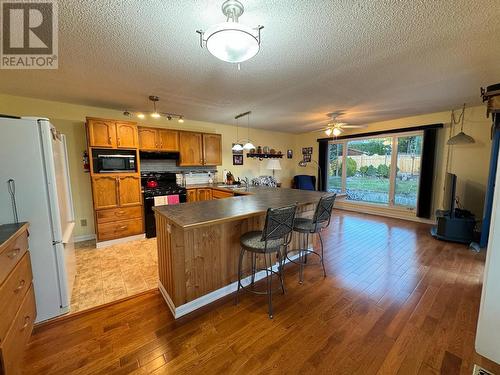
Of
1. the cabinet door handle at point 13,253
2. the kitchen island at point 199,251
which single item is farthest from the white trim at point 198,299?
the cabinet door handle at point 13,253

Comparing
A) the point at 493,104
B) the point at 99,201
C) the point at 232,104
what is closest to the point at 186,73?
the point at 232,104

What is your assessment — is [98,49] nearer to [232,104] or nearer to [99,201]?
[232,104]

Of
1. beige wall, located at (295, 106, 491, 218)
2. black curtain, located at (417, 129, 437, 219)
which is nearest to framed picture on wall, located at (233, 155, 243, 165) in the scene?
beige wall, located at (295, 106, 491, 218)

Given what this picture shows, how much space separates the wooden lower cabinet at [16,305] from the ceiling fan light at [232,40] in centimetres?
172

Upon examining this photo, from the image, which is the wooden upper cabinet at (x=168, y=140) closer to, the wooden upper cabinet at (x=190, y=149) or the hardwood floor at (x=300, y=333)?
the wooden upper cabinet at (x=190, y=149)

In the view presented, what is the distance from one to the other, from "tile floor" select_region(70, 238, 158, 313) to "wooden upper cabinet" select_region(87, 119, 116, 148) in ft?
5.71

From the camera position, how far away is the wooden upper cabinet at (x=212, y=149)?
15.5ft

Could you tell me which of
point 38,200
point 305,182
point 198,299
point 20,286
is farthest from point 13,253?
point 305,182

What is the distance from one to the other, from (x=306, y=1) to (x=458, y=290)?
10.2 feet

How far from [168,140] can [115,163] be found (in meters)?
1.09

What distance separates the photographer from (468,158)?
13.1ft

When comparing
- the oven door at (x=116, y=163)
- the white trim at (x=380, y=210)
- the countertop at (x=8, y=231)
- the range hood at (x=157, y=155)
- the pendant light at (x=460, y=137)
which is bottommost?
the white trim at (x=380, y=210)

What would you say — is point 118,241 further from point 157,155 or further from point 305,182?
point 305,182

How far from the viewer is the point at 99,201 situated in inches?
135
